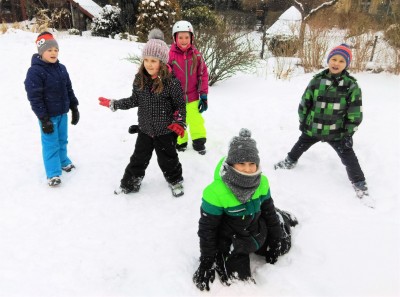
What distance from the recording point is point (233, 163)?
2.18 meters

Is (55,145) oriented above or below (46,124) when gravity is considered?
below

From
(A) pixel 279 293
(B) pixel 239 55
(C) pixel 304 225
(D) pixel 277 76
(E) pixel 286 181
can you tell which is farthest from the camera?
(D) pixel 277 76

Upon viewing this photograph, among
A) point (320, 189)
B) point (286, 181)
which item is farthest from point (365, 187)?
point (286, 181)

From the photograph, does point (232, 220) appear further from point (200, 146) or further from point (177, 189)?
point (200, 146)

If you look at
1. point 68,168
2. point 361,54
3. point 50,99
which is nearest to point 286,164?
point 68,168

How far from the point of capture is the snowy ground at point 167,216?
2.47 meters

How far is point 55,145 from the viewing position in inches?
138

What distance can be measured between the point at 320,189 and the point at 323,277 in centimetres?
123

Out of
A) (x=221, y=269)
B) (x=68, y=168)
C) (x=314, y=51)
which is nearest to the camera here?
(x=221, y=269)

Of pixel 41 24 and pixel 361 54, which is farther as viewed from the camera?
pixel 41 24

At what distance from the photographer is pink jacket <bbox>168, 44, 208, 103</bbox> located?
153 inches

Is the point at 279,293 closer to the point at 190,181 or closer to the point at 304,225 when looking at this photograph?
the point at 304,225

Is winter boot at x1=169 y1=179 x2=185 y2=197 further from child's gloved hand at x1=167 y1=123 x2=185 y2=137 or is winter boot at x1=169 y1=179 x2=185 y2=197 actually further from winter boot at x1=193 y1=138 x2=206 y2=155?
winter boot at x1=193 y1=138 x2=206 y2=155

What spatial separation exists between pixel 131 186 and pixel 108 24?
13605 millimetres
